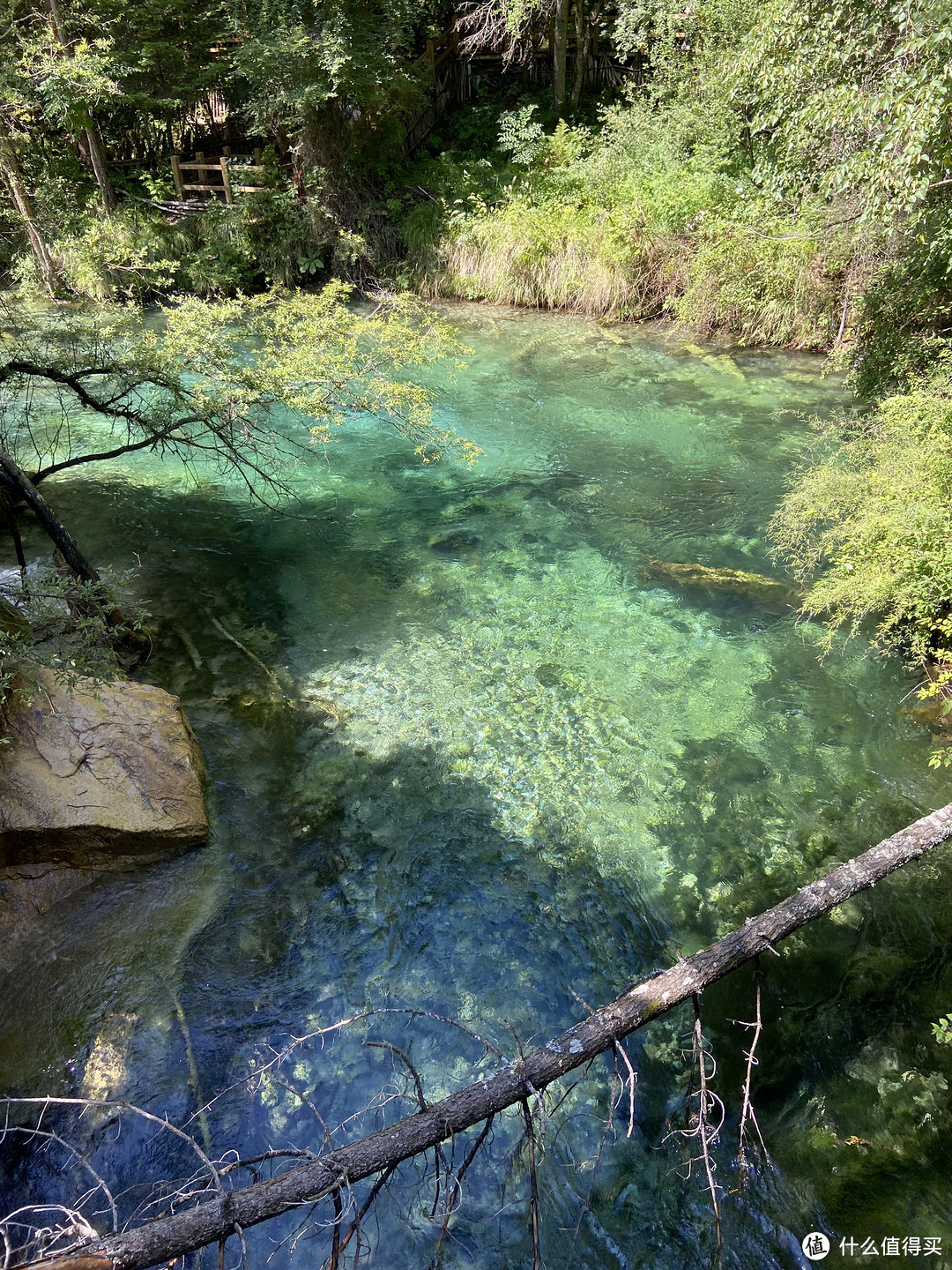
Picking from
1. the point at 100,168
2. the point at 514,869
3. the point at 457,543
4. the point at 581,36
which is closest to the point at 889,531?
the point at 514,869

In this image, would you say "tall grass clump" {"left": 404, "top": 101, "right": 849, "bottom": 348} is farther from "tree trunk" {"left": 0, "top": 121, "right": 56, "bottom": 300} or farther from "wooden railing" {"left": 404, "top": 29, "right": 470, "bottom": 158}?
"tree trunk" {"left": 0, "top": 121, "right": 56, "bottom": 300}

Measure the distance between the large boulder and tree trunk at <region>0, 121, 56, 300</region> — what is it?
789 centimetres

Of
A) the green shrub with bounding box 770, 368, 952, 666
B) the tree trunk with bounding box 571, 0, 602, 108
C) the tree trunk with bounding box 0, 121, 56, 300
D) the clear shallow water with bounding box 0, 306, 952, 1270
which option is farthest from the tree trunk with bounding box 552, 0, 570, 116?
the green shrub with bounding box 770, 368, 952, 666

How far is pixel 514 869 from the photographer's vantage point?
4934mm

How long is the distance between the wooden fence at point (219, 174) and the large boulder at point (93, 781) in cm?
1286

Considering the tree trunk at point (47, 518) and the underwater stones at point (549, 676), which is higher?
the tree trunk at point (47, 518)

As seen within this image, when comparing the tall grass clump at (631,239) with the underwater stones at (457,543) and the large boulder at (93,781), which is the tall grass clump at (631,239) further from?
→ the large boulder at (93,781)

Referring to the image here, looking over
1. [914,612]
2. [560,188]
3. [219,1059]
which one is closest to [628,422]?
[914,612]

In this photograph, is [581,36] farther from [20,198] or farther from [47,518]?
[47,518]

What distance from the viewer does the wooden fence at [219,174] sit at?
1452 cm

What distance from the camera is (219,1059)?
3.89 metres

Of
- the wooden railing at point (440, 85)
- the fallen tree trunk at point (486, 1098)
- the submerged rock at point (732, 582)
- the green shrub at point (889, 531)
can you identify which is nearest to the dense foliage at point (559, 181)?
the green shrub at point (889, 531)

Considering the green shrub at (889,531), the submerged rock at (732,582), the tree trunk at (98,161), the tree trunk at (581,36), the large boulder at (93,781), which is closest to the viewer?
the large boulder at (93,781)

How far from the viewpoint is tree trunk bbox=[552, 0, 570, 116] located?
15.1 meters
